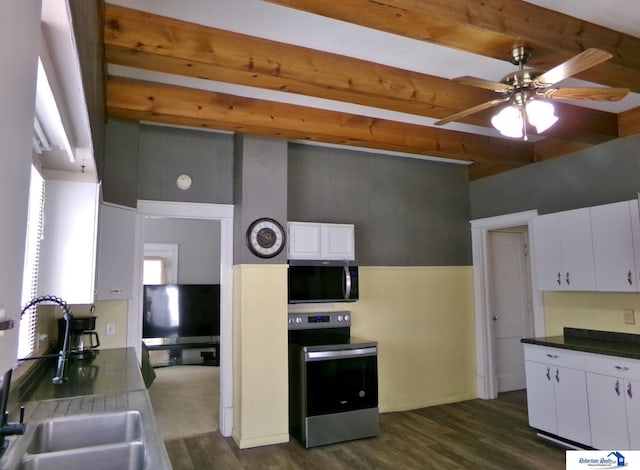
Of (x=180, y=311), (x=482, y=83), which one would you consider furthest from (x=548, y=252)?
(x=180, y=311)

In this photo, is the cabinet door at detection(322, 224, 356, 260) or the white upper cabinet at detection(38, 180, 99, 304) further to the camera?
the cabinet door at detection(322, 224, 356, 260)

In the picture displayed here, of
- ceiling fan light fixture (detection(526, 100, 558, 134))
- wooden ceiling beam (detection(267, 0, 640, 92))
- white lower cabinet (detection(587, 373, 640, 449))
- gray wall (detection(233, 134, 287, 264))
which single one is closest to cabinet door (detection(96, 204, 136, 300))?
gray wall (detection(233, 134, 287, 264))

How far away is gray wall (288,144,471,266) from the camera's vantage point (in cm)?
472

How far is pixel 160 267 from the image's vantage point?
25.9ft

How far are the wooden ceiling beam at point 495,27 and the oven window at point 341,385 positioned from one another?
9.27 ft

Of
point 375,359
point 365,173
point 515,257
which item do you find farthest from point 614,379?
point 365,173

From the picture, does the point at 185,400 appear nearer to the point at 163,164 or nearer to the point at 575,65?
the point at 163,164

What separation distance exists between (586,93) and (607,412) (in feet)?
8.04

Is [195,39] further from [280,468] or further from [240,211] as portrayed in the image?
[280,468]

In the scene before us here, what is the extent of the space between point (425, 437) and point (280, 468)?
1.44 metres

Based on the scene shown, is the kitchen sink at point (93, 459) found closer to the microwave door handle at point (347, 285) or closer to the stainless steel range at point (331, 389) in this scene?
the stainless steel range at point (331, 389)

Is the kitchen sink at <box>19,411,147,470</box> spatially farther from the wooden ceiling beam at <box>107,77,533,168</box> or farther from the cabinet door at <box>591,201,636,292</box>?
the cabinet door at <box>591,201,636,292</box>

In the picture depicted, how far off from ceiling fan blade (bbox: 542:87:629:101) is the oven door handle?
2.64m

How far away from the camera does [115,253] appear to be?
3271 mm
